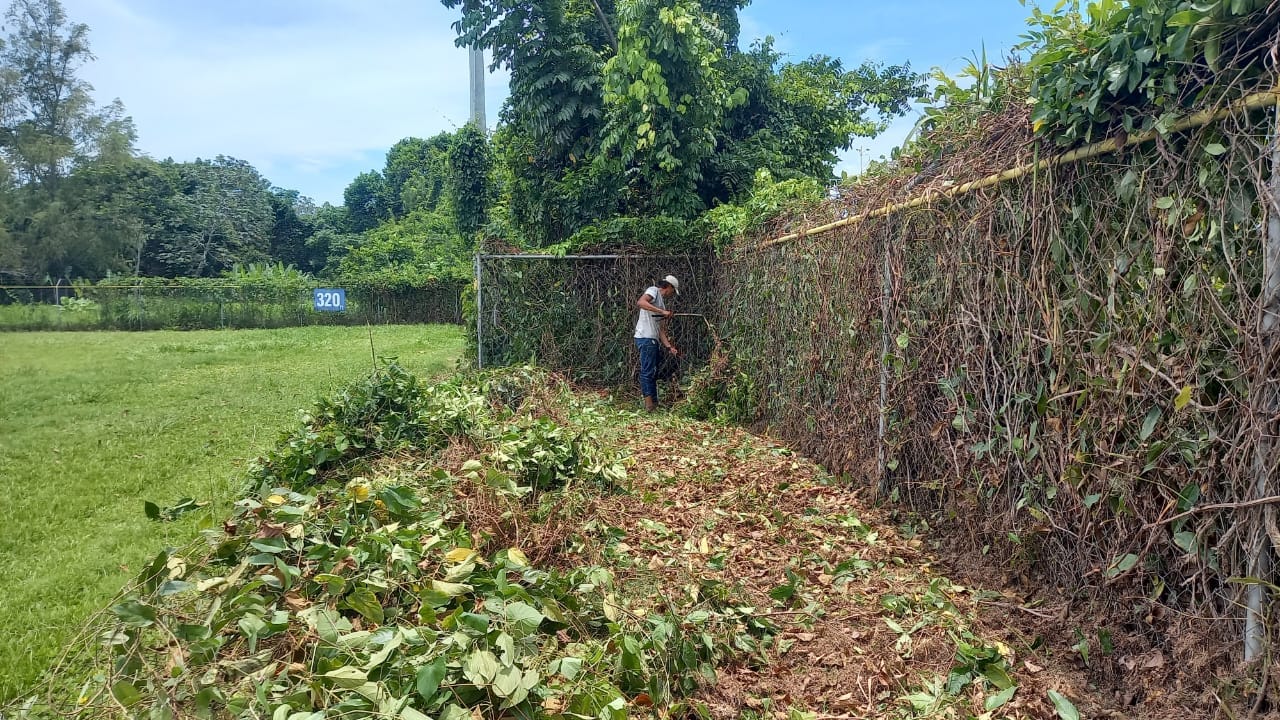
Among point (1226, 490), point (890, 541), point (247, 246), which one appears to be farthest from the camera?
point (247, 246)

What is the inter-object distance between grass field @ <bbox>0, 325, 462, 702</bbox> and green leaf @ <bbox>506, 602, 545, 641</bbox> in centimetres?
161

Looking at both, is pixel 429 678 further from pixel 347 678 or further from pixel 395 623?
pixel 395 623

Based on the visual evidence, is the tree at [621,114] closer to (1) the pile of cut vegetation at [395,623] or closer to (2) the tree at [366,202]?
(1) the pile of cut vegetation at [395,623]

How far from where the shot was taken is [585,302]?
9211 mm

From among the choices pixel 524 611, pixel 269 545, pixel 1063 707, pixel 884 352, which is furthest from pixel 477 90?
pixel 1063 707

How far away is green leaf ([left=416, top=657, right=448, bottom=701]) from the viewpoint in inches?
71.5

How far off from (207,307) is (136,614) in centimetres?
1811

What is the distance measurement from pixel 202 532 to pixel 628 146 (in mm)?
8090

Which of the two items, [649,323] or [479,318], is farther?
[479,318]

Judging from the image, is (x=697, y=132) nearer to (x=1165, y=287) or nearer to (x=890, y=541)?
(x=890, y=541)

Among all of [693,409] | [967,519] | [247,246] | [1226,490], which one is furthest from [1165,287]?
[247,246]

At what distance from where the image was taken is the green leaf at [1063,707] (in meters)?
2.21

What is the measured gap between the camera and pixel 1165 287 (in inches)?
82.8

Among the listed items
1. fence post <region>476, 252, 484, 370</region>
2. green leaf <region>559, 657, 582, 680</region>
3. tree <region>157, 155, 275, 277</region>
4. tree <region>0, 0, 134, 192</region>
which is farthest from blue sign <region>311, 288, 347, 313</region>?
green leaf <region>559, 657, 582, 680</region>
